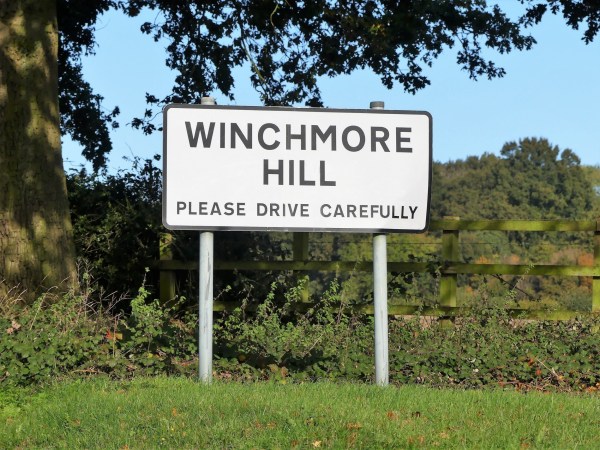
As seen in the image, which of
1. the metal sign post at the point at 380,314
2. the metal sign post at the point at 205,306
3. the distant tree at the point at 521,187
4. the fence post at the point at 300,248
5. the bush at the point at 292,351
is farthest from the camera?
the distant tree at the point at 521,187

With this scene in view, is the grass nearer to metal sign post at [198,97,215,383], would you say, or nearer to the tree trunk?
metal sign post at [198,97,215,383]

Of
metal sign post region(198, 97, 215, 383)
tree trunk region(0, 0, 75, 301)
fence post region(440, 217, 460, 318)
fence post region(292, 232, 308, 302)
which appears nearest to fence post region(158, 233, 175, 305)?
fence post region(292, 232, 308, 302)

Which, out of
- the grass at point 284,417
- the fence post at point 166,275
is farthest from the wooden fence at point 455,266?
the grass at point 284,417

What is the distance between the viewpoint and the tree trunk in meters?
13.8

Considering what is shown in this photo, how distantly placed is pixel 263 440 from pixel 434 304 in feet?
27.3

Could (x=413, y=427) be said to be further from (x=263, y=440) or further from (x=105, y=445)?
(x=105, y=445)

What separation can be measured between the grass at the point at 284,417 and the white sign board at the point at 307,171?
1.57 m

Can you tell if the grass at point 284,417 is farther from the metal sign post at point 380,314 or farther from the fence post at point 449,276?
the fence post at point 449,276

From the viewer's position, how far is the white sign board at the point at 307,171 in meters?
9.51

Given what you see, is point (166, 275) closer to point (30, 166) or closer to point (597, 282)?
point (30, 166)

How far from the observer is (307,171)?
959cm

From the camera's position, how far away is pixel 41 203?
14.0m

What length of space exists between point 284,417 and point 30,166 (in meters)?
7.71

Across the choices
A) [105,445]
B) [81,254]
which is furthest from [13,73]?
[105,445]
